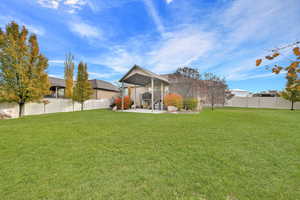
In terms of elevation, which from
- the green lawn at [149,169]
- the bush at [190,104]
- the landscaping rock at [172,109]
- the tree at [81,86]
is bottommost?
the green lawn at [149,169]

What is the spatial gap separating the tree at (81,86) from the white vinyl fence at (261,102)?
20.7m

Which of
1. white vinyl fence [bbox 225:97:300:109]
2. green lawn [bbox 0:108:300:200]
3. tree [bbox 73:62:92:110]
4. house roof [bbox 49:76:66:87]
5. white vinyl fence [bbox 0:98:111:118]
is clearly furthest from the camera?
white vinyl fence [bbox 225:97:300:109]

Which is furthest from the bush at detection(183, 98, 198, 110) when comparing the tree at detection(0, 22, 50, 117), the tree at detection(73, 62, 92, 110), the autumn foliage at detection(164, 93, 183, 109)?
the tree at detection(0, 22, 50, 117)

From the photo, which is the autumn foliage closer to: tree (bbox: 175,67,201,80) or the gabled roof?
the gabled roof

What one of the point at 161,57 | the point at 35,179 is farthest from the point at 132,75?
the point at 35,179

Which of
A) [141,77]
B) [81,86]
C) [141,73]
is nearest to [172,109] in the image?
[141,73]

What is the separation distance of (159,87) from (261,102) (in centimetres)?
1617

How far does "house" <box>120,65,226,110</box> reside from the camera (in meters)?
11.9

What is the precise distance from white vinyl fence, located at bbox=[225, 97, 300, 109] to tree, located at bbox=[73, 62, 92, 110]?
20.7 metres

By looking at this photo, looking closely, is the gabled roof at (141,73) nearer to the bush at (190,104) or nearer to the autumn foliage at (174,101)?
the autumn foliage at (174,101)

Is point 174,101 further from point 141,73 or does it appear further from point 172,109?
point 141,73

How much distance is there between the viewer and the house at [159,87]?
39.1 feet

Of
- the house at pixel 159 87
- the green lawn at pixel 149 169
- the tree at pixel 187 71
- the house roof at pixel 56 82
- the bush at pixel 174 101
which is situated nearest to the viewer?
the green lawn at pixel 149 169

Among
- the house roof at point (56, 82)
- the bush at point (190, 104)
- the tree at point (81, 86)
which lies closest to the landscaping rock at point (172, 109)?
the bush at point (190, 104)
